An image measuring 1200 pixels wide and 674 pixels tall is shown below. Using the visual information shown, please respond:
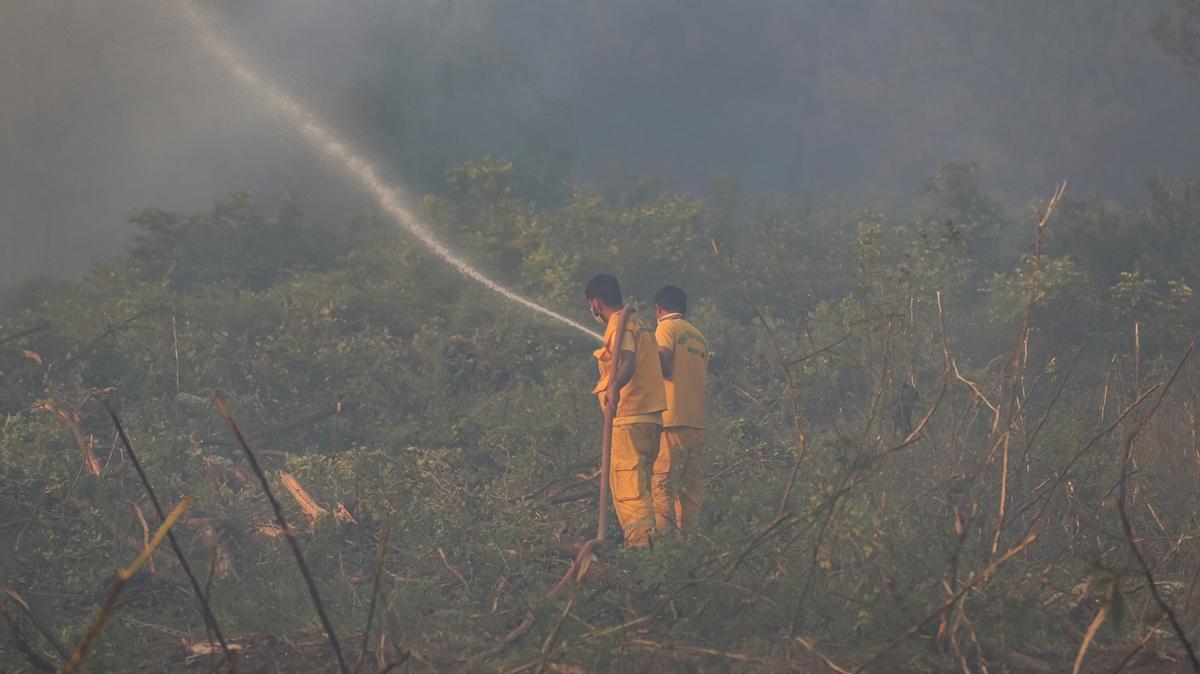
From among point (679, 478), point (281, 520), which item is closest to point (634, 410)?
point (679, 478)

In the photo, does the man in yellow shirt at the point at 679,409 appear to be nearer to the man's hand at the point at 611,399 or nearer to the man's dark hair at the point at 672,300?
the man's dark hair at the point at 672,300

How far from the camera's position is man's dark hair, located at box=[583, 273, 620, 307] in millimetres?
6305

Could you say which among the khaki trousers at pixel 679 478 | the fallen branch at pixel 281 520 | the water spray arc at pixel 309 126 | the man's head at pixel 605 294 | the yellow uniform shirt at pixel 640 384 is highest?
the water spray arc at pixel 309 126

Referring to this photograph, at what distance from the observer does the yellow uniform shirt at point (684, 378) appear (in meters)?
6.19

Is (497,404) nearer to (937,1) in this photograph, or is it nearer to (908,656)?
(908,656)

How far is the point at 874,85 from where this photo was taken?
36375 millimetres

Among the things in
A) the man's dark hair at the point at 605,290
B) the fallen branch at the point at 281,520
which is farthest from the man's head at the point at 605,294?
the fallen branch at the point at 281,520

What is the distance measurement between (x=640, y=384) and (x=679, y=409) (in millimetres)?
276

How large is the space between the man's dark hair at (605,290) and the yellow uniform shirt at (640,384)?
0.21 m

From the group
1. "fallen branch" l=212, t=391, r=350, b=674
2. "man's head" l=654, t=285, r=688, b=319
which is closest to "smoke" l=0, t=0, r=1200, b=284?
"man's head" l=654, t=285, r=688, b=319

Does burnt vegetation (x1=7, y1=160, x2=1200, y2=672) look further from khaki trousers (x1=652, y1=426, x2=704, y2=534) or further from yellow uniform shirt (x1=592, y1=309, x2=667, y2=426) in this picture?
yellow uniform shirt (x1=592, y1=309, x2=667, y2=426)

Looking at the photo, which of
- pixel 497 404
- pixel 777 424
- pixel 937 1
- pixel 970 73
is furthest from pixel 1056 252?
pixel 937 1

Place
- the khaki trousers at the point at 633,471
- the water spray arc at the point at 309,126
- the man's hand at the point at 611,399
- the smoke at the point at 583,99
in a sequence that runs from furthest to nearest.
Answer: the smoke at the point at 583,99, the water spray arc at the point at 309,126, the khaki trousers at the point at 633,471, the man's hand at the point at 611,399

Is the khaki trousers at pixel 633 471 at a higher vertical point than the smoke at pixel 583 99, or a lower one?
lower
